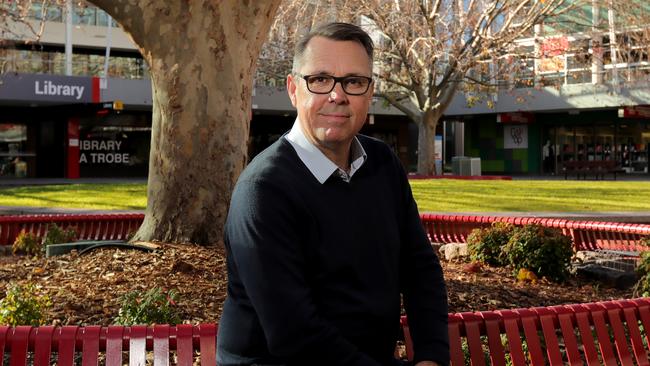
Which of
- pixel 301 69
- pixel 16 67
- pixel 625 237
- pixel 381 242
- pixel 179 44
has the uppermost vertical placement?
pixel 16 67

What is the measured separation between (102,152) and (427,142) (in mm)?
15883

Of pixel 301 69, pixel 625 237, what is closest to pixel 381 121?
pixel 625 237

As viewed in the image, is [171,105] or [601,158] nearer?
[171,105]

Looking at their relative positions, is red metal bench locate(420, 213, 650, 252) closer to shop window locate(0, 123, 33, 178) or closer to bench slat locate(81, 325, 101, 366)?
bench slat locate(81, 325, 101, 366)

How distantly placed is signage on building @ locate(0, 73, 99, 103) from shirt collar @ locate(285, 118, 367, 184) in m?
31.9

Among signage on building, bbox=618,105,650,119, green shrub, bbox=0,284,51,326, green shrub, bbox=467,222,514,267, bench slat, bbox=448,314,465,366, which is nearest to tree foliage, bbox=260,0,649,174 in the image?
signage on building, bbox=618,105,650,119

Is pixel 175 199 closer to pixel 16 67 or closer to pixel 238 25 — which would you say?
pixel 238 25

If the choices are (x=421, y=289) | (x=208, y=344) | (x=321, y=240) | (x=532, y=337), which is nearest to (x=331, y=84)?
(x=321, y=240)

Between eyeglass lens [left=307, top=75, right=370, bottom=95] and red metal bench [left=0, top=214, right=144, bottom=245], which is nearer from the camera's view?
eyeglass lens [left=307, top=75, right=370, bottom=95]

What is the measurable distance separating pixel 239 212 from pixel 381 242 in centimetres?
48

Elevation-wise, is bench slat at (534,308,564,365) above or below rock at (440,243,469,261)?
above

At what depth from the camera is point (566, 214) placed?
1278 cm

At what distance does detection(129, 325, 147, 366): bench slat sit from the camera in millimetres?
3379

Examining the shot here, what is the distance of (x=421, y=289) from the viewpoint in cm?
304
